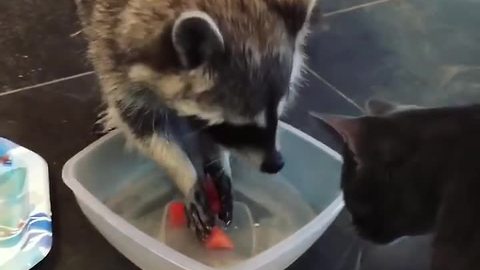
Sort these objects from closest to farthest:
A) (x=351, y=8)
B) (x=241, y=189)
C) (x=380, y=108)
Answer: (x=380, y=108) → (x=241, y=189) → (x=351, y=8)

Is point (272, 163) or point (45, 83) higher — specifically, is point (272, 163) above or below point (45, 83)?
above

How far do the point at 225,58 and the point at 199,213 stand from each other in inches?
15.2

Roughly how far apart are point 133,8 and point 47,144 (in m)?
0.51

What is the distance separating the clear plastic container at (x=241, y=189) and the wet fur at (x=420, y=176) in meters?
0.15

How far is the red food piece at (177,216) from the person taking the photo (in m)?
1.71

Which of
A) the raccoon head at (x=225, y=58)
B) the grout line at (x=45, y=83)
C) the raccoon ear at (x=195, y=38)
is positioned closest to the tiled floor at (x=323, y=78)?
the grout line at (x=45, y=83)

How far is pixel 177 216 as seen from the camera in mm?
1721

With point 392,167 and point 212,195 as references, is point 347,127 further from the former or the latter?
point 212,195

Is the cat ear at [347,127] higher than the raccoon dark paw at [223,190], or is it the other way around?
the cat ear at [347,127]

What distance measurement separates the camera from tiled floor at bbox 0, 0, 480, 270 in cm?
168

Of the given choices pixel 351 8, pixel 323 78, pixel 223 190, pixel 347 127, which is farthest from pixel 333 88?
pixel 347 127

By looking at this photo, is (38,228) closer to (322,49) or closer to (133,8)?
(133,8)

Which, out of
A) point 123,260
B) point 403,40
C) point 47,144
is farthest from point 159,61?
point 403,40

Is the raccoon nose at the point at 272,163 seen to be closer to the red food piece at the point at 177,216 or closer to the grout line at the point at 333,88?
the red food piece at the point at 177,216
